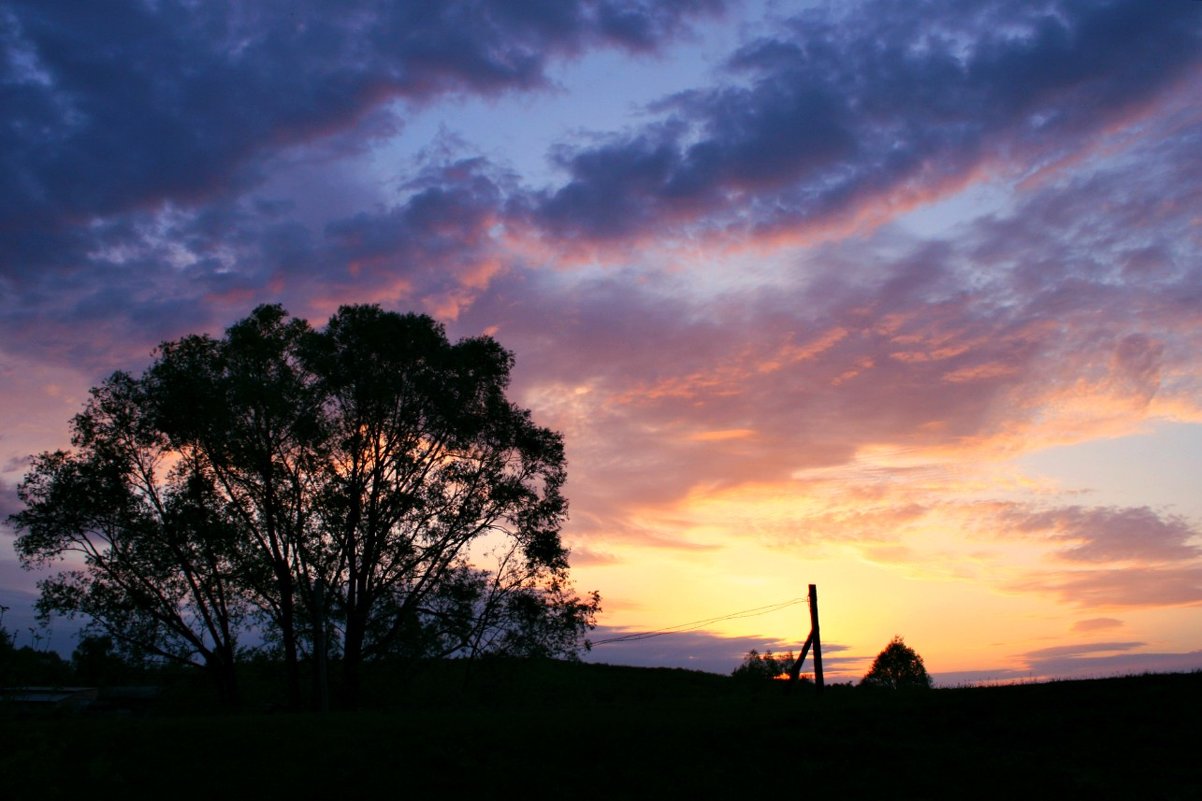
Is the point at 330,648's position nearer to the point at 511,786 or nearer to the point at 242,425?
the point at 242,425

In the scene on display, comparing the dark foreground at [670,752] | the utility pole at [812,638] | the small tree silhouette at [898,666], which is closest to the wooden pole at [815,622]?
the utility pole at [812,638]

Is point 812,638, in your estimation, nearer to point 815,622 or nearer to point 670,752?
point 815,622

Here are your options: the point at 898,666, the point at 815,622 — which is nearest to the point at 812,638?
the point at 815,622

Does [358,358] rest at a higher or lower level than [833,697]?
higher

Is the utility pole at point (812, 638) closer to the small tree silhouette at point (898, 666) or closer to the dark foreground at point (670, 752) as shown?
the dark foreground at point (670, 752)

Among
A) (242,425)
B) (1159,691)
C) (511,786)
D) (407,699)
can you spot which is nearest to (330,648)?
(407,699)

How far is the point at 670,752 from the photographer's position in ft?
82.2

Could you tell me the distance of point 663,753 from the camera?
82.1 ft

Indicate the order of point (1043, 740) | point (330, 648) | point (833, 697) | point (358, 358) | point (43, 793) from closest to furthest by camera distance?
point (43, 793), point (1043, 740), point (833, 697), point (330, 648), point (358, 358)

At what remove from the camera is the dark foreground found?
22.0 metres

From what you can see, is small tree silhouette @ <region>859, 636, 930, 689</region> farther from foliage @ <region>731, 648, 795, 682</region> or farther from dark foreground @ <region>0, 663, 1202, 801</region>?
dark foreground @ <region>0, 663, 1202, 801</region>

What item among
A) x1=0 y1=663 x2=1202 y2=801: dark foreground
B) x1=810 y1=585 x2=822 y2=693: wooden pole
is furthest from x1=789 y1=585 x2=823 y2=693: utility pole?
x1=0 y1=663 x2=1202 y2=801: dark foreground

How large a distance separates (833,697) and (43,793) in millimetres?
26405

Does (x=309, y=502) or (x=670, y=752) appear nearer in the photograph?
(x=670, y=752)
